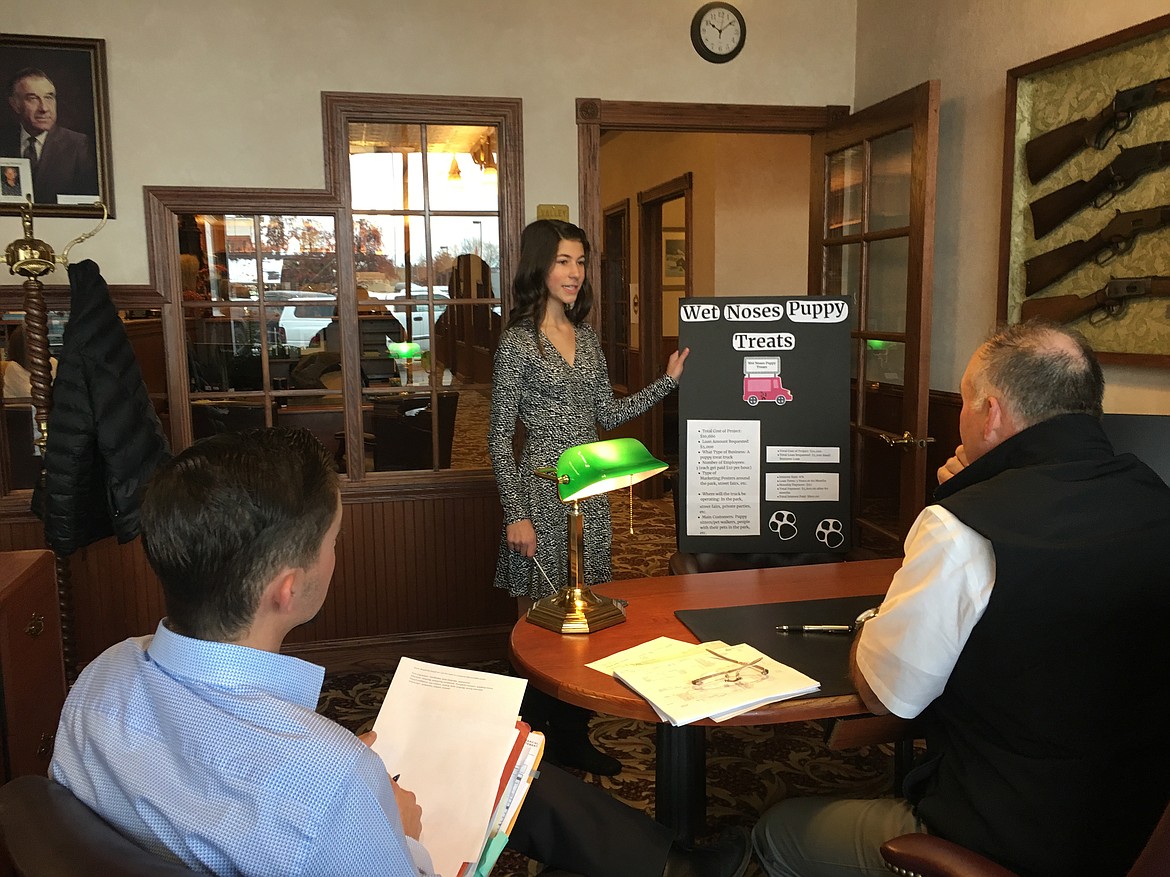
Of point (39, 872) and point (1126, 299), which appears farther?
point (1126, 299)

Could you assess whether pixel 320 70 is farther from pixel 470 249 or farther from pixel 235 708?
pixel 235 708

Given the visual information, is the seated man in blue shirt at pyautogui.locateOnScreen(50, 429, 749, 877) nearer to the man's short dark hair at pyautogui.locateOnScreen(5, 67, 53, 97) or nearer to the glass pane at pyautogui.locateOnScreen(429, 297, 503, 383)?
the glass pane at pyautogui.locateOnScreen(429, 297, 503, 383)

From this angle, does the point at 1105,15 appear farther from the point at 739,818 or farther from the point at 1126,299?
the point at 739,818

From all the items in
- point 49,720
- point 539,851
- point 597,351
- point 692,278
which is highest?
point 692,278

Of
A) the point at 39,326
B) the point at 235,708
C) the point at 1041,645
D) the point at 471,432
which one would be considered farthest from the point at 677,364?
the point at 39,326

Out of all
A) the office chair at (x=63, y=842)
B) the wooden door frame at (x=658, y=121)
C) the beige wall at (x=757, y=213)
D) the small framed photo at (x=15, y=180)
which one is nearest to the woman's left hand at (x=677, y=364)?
the wooden door frame at (x=658, y=121)

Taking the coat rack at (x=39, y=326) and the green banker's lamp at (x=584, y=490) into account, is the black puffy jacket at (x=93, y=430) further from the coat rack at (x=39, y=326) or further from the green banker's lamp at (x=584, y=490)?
the green banker's lamp at (x=584, y=490)

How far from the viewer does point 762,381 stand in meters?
2.88

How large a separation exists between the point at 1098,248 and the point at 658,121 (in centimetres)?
180

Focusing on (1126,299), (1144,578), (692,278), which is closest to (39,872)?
(1144,578)

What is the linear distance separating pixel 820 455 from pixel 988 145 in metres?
1.34

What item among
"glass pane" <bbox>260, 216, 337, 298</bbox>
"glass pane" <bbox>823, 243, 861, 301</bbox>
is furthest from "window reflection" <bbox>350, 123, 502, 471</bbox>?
"glass pane" <bbox>823, 243, 861, 301</bbox>

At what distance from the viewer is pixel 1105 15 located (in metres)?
2.68

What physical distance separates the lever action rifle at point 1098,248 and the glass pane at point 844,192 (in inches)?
38.3
